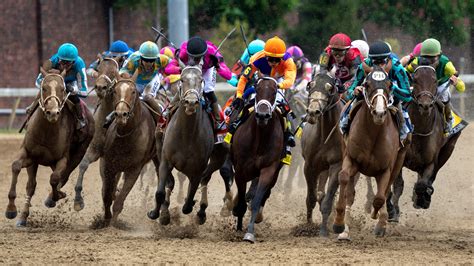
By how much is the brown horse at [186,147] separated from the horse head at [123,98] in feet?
1.82

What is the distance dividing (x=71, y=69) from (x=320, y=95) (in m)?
3.53

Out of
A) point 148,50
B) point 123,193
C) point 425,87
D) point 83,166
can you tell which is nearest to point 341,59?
point 425,87

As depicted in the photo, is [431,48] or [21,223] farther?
[431,48]

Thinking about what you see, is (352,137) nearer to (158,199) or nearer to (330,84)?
(330,84)

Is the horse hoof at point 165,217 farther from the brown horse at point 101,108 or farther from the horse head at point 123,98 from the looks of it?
the brown horse at point 101,108

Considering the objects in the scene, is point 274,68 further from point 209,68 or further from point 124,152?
point 124,152

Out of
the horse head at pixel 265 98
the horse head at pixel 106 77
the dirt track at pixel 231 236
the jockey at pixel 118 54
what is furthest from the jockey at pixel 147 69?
the horse head at pixel 265 98

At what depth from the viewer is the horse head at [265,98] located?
13.6 meters

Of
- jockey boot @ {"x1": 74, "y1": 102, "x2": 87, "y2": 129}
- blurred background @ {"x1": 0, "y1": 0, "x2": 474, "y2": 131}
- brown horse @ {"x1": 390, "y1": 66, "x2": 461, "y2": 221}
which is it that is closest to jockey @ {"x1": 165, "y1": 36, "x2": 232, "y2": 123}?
jockey boot @ {"x1": 74, "y1": 102, "x2": 87, "y2": 129}

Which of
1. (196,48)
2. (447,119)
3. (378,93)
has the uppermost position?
(196,48)

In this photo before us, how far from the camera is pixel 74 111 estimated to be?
1582 centimetres

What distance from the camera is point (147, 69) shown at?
16109 mm

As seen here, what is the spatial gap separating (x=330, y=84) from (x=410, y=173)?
8.00 meters

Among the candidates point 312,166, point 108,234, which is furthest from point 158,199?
point 312,166
